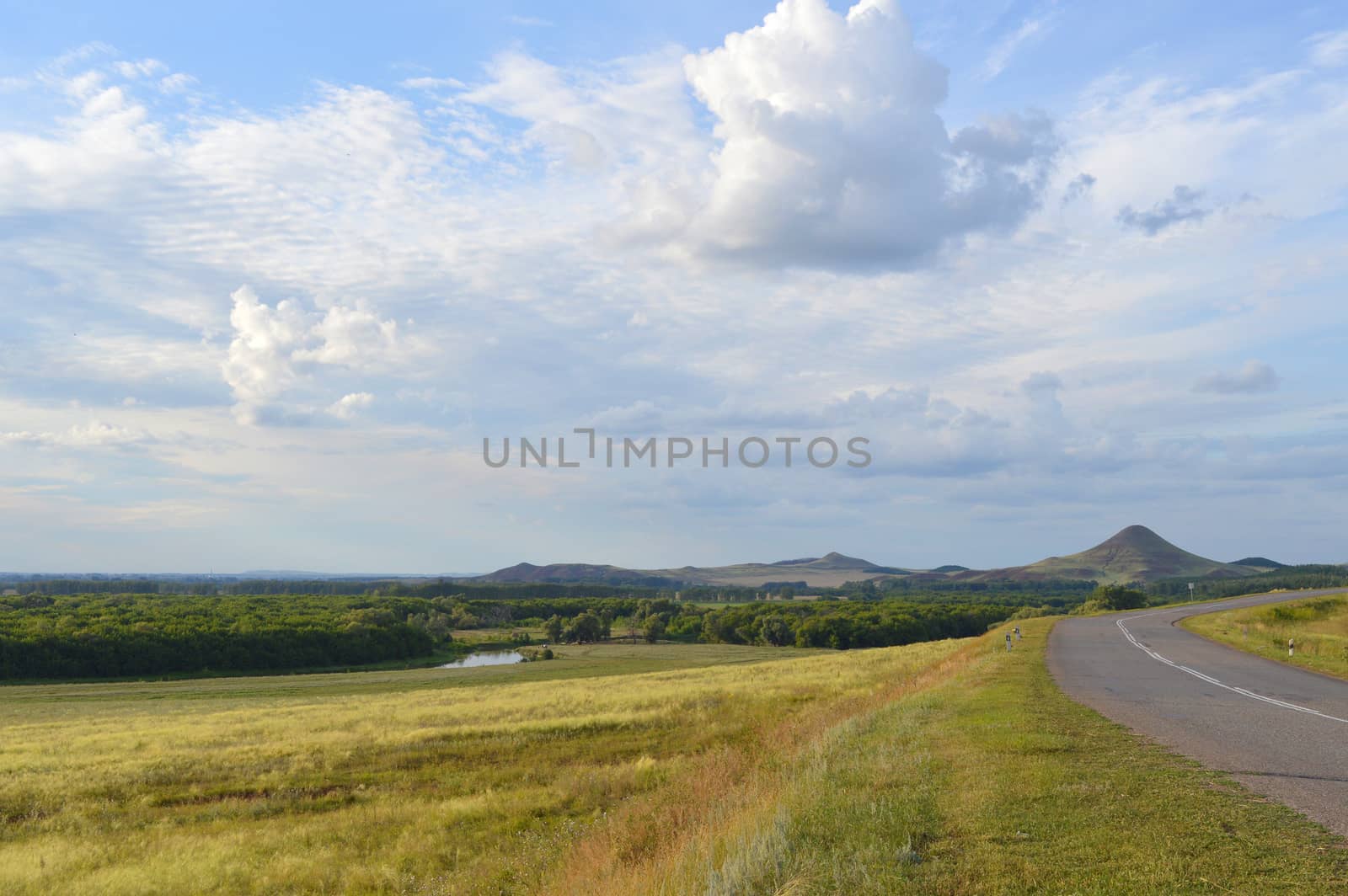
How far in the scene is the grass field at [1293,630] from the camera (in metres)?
26.3

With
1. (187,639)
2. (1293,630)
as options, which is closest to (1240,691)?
(1293,630)

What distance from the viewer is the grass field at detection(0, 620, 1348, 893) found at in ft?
23.5

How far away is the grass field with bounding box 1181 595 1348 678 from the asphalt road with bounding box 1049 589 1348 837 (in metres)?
0.95

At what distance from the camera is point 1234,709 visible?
1602 cm

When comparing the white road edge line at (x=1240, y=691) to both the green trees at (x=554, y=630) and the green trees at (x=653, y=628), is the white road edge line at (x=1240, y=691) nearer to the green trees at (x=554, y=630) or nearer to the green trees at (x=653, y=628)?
the green trees at (x=653, y=628)

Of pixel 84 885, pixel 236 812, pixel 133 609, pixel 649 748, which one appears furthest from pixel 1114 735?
pixel 133 609

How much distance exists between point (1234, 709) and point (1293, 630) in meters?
28.0

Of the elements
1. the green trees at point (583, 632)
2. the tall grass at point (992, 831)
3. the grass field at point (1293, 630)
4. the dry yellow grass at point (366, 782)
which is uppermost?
the tall grass at point (992, 831)

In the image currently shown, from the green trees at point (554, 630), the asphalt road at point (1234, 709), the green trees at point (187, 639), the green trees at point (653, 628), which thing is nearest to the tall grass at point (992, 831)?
the asphalt road at point (1234, 709)

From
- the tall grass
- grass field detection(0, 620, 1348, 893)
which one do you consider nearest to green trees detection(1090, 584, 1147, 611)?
grass field detection(0, 620, 1348, 893)

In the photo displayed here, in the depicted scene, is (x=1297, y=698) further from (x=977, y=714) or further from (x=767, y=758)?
(x=767, y=758)

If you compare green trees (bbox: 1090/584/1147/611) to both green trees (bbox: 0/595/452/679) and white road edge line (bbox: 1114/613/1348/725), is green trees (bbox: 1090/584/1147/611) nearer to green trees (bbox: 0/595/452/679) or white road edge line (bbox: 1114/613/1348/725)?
white road edge line (bbox: 1114/613/1348/725)

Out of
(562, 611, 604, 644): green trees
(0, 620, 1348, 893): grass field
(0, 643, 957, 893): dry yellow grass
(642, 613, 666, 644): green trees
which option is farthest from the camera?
(642, 613, 666, 644): green trees

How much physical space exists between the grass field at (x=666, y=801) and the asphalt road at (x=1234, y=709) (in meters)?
0.74
